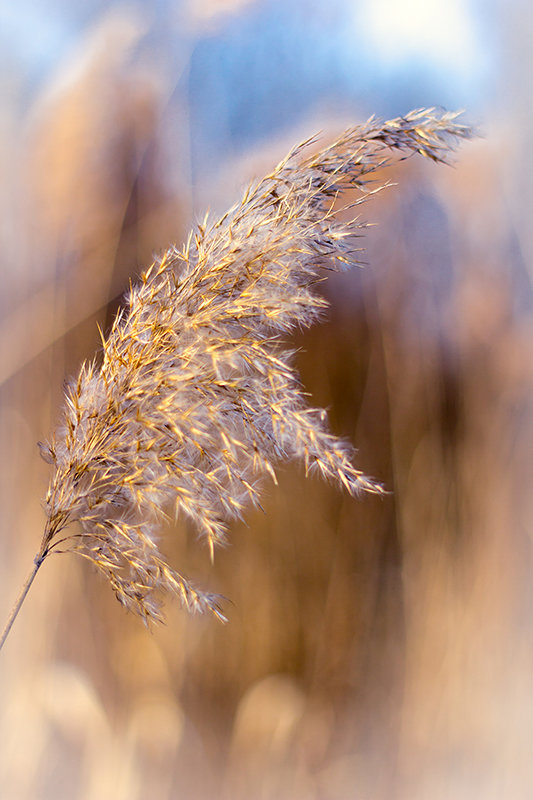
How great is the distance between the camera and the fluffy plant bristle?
64 centimetres

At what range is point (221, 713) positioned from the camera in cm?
90

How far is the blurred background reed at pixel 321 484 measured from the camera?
891 millimetres

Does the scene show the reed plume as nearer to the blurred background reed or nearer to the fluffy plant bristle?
the fluffy plant bristle

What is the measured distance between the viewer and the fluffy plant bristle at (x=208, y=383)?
642 millimetres

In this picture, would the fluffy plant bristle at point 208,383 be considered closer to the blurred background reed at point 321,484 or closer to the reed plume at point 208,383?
the reed plume at point 208,383

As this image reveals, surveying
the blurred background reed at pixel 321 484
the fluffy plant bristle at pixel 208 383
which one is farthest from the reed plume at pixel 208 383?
the blurred background reed at pixel 321 484

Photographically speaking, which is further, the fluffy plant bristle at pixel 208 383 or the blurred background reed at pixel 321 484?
the blurred background reed at pixel 321 484

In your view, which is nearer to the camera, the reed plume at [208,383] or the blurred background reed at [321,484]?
the reed plume at [208,383]

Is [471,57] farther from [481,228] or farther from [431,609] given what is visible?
[431,609]

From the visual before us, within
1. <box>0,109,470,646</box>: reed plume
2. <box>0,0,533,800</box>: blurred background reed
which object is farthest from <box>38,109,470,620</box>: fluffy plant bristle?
<box>0,0,533,800</box>: blurred background reed

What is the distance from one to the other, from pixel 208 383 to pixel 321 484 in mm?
341

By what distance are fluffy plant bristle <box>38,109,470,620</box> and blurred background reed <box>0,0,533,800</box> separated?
215 mm

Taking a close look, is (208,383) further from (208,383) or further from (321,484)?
(321,484)

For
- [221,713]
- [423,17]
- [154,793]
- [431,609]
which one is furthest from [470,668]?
[423,17]
